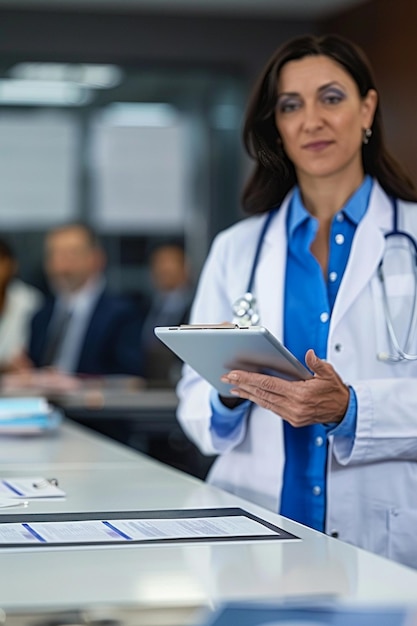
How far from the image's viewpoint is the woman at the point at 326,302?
2398 millimetres

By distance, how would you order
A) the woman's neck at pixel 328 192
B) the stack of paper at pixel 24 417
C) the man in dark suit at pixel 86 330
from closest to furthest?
the woman's neck at pixel 328 192
the stack of paper at pixel 24 417
the man in dark suit at pixel 86 330

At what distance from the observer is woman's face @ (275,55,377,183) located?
2521 mm

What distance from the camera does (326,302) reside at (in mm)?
2500

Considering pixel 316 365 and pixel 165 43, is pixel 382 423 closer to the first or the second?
pixel 316 365

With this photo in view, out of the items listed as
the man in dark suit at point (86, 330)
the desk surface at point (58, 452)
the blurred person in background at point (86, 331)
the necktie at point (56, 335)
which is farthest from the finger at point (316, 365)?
the necktie at point (56, 335)

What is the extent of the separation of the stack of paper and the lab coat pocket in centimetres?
131

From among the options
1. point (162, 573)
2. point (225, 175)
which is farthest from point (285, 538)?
point (225, 175)

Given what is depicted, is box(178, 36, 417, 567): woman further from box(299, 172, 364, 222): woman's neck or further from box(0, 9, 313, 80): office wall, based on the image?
box(0, 9, 313, 80): office wall

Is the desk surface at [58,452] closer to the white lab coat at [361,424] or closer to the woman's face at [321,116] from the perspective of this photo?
the white lab coat at [361,424]

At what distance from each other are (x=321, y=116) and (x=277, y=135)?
16cm

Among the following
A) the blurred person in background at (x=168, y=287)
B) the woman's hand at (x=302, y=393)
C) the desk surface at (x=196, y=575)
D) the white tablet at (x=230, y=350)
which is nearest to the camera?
the desk surface at (x=196, y=575)

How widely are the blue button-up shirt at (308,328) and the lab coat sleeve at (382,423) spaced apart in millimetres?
92

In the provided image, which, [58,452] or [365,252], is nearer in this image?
[365,252]

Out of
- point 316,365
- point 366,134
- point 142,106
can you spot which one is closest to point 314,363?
point 316,365
